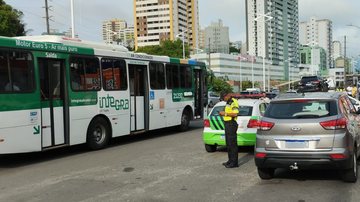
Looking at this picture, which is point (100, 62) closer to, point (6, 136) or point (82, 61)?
point (82, 61)

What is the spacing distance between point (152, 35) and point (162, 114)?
241ft

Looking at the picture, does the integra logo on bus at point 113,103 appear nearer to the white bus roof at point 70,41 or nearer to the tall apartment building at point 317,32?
the white bus roof at point 70,41

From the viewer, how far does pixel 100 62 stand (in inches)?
535

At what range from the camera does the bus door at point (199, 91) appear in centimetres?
1986

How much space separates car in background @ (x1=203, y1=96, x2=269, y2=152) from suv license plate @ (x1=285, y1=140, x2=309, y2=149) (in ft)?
12.9

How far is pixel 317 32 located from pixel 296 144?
138m

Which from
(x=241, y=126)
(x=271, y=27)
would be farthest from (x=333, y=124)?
(x=271, y=27)

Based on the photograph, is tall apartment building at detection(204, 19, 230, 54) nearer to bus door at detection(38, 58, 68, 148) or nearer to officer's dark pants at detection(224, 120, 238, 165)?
bus door at detection(38, 58, 68, 148)

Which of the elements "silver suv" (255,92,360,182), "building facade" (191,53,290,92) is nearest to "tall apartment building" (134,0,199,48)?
"building facade" (191,53,290,92)

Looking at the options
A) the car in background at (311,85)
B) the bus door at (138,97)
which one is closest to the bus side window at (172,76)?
the bus door at (138,97)

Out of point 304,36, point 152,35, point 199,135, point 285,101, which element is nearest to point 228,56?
point 304,36

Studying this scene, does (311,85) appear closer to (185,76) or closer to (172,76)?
(185,76)

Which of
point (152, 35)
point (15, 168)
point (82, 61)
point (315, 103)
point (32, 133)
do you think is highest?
point (152, 35)

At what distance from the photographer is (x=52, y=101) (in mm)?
11789
